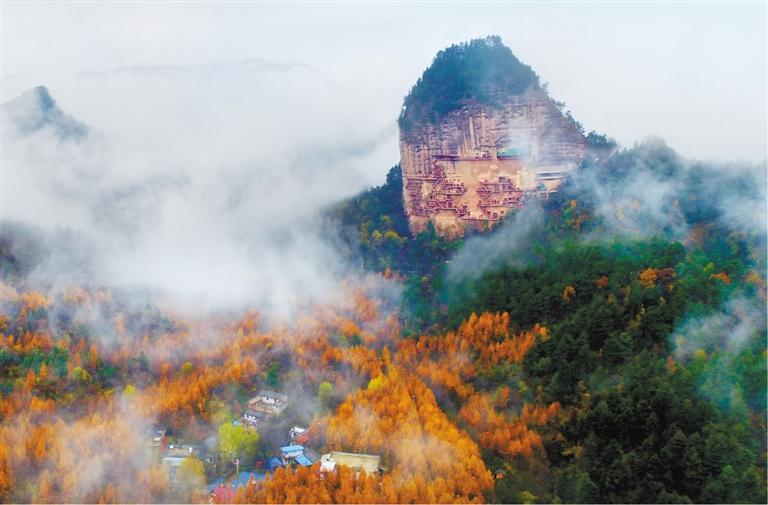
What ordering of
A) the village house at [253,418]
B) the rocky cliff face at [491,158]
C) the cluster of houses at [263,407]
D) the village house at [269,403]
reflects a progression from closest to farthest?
the village house at [253,418]
the cluster of houses at [263,407]
the village house at [269,403]
the rocky cliff face at [491,158]

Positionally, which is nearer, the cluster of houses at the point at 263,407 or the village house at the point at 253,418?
the village house at the point at 253,418

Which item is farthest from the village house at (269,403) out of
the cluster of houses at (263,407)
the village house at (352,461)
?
the village house at (352,461)

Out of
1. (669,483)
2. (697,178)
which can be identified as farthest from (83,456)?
(697,178)

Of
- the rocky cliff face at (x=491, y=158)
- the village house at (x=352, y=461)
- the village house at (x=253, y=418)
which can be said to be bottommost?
the village house at (x=352, y=461)

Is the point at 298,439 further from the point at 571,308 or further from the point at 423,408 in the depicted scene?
the point at 571,308

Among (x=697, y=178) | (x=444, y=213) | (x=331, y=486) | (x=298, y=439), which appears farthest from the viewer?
(x=444, y=213)

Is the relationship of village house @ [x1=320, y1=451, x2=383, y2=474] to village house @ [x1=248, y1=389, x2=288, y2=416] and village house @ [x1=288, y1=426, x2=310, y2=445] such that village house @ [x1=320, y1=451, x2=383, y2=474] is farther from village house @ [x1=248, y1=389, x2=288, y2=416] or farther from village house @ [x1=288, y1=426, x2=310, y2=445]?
village house @ [x1=248, y1=389, x2=288, y2=416]

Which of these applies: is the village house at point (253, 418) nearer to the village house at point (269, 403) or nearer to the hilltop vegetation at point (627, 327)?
the village house at point (269, 403)
